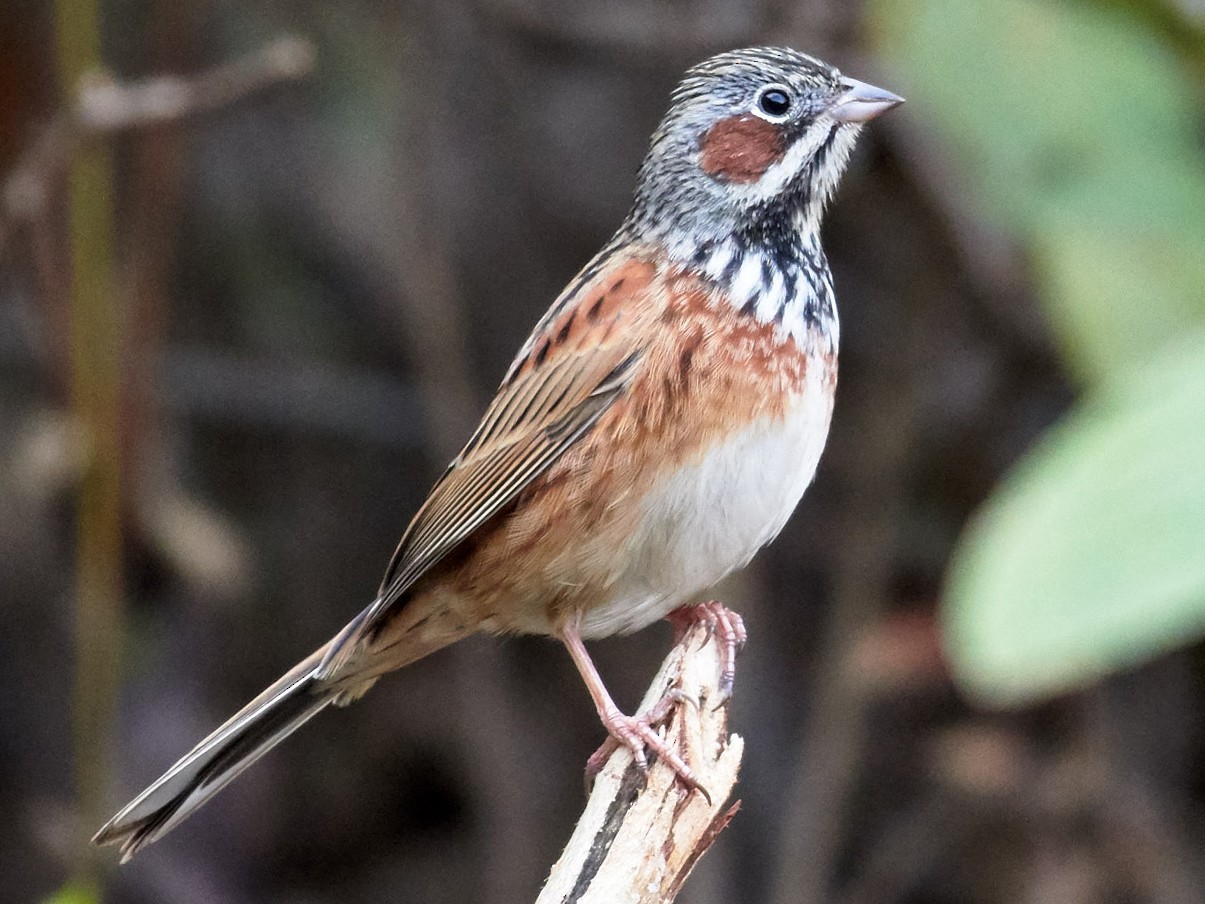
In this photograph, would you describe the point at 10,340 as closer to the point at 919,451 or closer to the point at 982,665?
the point at 919,451

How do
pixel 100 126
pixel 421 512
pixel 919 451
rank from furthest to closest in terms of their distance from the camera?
1. pixel 919 451
2. pixel 100 126
3. pixel 421 512

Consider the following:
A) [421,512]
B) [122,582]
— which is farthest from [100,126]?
[122,582]

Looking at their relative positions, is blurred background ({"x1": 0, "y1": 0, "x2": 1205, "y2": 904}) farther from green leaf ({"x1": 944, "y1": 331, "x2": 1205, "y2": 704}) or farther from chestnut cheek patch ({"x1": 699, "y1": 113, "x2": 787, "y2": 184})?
chestnut cheek patch ({"x1": 699, "y1": 113, "x2": 787, "y2": 184})

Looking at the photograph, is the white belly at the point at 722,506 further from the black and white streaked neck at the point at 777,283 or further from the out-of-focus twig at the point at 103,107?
the out-of-focus twig at the point at 103,107

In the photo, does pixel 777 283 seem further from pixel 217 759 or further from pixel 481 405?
pixel 481 405

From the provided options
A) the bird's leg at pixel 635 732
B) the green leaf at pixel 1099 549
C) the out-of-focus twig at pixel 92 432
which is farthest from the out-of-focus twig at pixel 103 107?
the green leaf at pixel 1099 549

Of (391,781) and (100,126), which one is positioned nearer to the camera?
(100,126)

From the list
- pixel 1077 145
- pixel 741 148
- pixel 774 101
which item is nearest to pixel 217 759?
pixel 741 148
